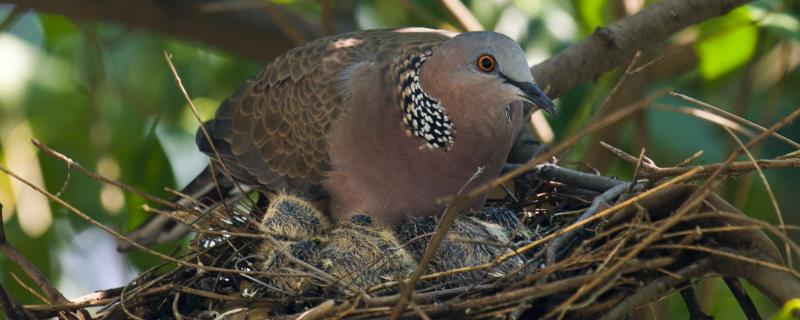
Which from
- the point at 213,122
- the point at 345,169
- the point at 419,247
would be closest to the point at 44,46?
the point at 213,122

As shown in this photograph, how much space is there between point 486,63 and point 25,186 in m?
2.41

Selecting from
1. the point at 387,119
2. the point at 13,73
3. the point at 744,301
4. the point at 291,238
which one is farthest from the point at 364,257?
the point at 13,73

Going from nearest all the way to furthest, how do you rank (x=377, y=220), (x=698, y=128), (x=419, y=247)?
(x=419, y=247) < (x=377, y=220) < (x=698, y=128)

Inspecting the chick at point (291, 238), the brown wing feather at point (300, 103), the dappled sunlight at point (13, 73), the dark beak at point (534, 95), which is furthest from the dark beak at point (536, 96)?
the dappled sunlight at point (13, 73)

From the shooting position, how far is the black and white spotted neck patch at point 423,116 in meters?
4.01

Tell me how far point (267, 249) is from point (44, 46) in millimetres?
2971

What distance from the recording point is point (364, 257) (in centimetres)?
361

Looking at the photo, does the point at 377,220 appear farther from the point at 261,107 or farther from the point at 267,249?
the point at 261,107

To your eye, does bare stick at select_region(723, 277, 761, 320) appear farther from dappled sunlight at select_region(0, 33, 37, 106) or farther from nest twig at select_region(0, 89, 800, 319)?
dappled sunlight at select_region(0, 33, 37, 106)

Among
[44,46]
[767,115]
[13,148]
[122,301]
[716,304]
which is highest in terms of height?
[44,46]

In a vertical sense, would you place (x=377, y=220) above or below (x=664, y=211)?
above

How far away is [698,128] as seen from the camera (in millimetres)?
5250

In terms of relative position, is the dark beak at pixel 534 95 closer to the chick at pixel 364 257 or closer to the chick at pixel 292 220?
the chick at pixel 364 257

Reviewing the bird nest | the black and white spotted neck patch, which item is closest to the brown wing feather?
the black and white spotted neck patch
